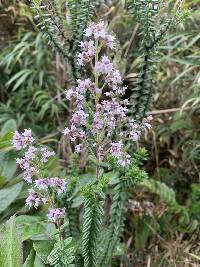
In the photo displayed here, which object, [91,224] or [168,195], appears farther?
[168,195]

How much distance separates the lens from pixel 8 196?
A: 245cm

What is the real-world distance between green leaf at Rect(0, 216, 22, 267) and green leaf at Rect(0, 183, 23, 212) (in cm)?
29

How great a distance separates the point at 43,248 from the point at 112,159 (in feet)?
1.65

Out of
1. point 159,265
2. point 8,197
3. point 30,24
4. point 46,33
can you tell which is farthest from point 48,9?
point 30,24

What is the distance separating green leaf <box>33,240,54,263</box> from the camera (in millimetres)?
2107

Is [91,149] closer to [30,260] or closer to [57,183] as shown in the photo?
[57,183]

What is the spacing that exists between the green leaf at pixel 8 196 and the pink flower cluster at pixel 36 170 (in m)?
0.55

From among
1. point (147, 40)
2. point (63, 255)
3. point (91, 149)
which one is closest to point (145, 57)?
point (147, 40)

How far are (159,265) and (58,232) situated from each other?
698mm

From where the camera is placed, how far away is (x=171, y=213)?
3.01m

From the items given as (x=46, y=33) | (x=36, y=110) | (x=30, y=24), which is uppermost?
(x=46, y=33)

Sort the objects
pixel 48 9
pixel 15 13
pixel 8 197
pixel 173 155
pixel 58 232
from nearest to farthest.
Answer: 1. pixel 58 232
2. pixel 48 9
3. pixel 8 197
4. pixel 173 155
5. pixel 15 13

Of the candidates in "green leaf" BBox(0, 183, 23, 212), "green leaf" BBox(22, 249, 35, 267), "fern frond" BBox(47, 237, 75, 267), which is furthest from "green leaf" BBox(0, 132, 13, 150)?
"fern frond" BBox(47, 237, 75, 267)

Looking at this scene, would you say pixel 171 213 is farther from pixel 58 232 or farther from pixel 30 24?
pixel 30 24
